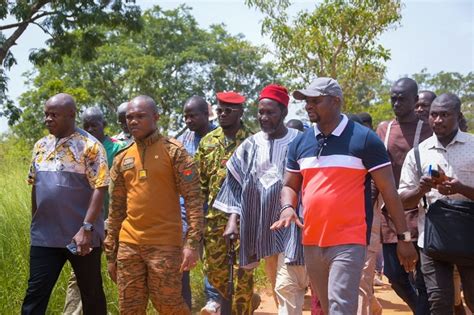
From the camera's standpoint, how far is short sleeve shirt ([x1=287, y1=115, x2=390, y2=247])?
14.9ft

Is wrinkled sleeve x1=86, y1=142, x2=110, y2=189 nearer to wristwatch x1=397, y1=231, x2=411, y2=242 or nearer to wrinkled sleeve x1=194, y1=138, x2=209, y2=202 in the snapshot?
wrinkled sleeve x1=194, y1=138, x2=209, y2=202

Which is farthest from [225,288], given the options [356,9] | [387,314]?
[356,9]

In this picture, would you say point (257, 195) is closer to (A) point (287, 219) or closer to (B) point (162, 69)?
(A) point (287, 219)

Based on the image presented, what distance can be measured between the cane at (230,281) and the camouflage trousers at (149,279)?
68cm

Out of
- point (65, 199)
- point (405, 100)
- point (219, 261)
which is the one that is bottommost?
point (219, 261)

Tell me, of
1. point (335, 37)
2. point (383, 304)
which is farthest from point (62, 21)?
point (383, 304)

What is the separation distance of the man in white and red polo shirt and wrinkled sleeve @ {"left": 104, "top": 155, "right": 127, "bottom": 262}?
1368 millimetres

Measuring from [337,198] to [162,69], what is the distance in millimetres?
32211

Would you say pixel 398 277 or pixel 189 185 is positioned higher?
pixel 189 185

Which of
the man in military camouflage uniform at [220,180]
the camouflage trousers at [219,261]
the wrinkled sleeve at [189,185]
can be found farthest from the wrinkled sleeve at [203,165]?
the wrinkled sleeve at [189,185]

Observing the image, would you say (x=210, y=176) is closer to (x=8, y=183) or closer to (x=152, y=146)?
(x=152, y=146)

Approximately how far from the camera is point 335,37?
1708 cm

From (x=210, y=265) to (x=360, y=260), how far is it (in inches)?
78.6

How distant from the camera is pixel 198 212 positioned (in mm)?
5242
